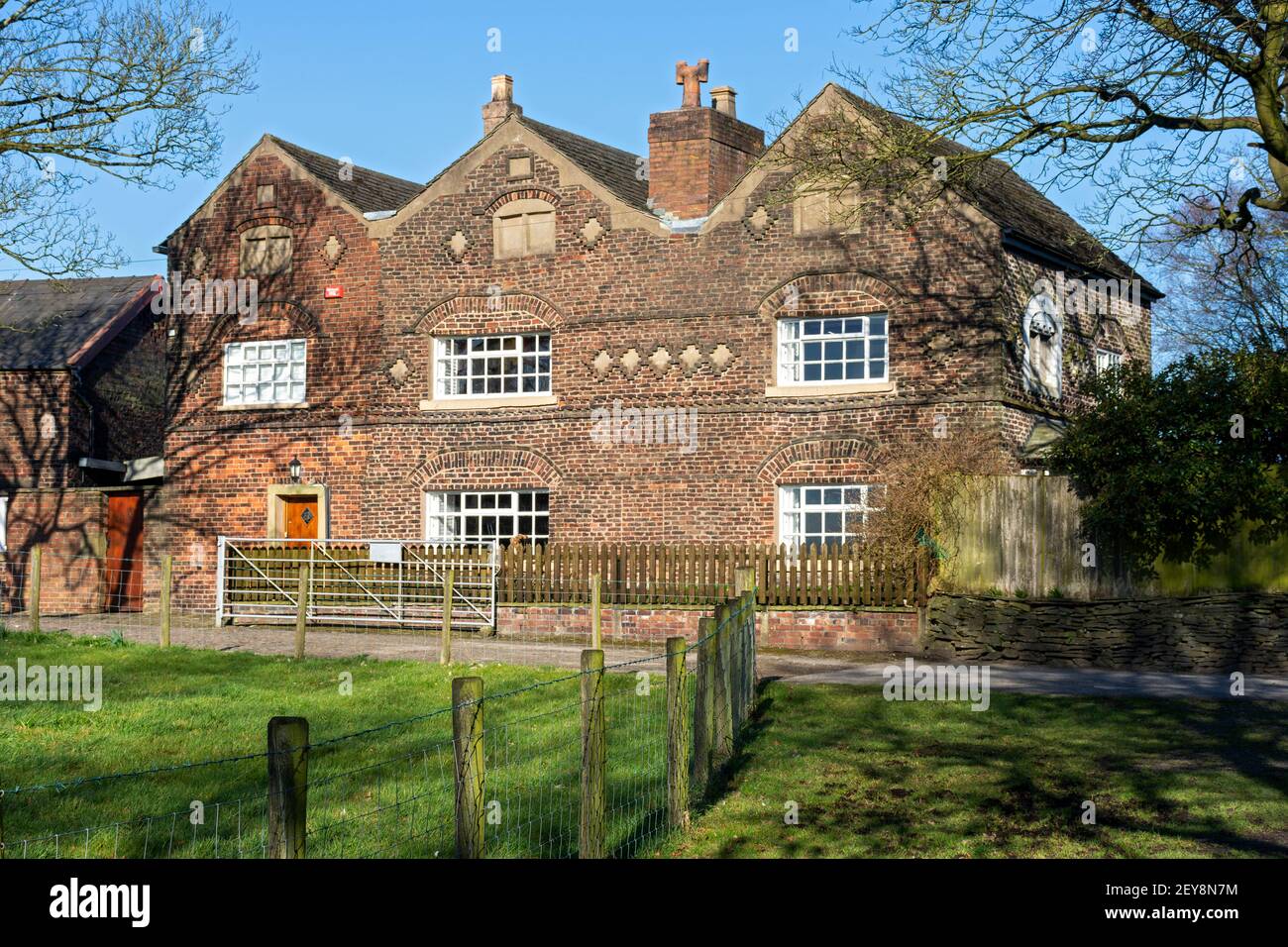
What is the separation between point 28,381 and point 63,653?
50.5 feet

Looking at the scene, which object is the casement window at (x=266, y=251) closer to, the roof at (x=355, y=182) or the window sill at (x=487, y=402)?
the roof at (x=355, y=182)

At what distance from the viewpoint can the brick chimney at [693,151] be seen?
28266mm

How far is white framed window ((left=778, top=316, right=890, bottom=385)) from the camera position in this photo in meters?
26.3

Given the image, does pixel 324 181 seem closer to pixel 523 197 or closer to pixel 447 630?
pixel 523 197

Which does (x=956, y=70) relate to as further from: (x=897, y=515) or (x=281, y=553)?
(x=281, y=553)

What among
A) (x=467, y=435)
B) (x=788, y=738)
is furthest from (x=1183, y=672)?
(x=467, y=435)

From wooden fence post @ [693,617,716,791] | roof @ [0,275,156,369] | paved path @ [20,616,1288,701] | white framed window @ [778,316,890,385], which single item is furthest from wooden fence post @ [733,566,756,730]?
roof @ [0,275,156,369]

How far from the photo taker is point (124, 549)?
32531 mm

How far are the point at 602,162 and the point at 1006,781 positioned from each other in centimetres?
2018

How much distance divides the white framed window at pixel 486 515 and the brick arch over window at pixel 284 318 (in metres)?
4.32

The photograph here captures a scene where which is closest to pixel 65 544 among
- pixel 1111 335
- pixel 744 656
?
pixel 744 656

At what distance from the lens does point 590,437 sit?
2803 cm

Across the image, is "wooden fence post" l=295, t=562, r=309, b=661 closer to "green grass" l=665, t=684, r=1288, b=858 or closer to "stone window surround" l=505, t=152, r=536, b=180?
"green grass" l=665, t=684, r=1288, b=858

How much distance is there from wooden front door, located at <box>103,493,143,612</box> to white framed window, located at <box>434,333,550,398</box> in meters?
7.89
